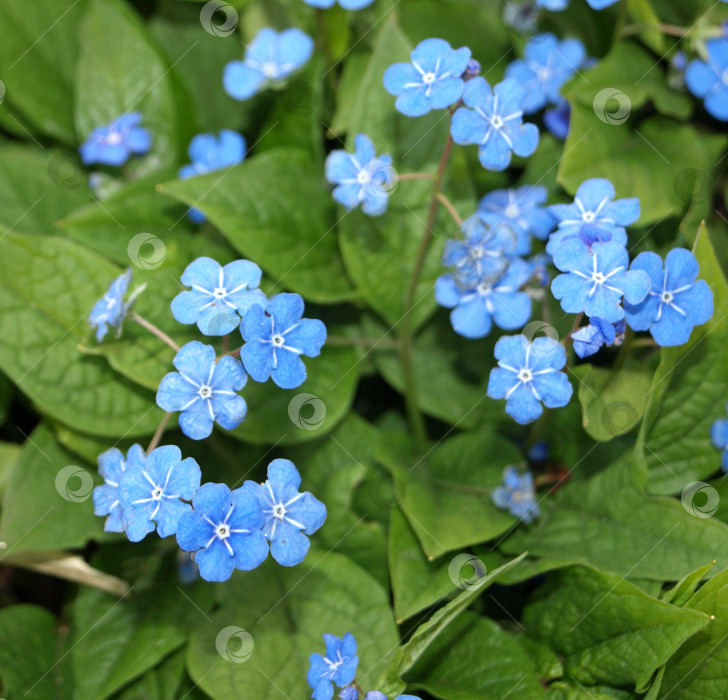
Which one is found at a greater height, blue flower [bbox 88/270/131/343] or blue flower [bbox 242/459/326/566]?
blue flower [bbox 88/270/131/343]

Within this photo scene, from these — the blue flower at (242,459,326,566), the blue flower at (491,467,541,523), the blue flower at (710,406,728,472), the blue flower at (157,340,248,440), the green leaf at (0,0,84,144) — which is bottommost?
the blue flower at (710,406,728,472)

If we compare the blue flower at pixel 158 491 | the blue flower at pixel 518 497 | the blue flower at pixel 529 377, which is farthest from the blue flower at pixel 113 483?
the blue flower at pixel 518 497

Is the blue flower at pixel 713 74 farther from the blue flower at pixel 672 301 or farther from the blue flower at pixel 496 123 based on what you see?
the blue flower at pixel 672 301

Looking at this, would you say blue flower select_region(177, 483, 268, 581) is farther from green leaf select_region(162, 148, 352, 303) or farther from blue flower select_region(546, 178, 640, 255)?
blue flower select_region(546, 178, 640, 255)

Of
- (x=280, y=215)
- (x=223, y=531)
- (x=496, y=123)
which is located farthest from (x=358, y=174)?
(x=223, y=531)

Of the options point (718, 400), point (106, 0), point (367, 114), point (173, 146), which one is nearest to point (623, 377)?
point (718, 400)

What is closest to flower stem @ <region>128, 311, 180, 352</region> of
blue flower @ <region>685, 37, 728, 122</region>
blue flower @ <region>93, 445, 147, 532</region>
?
blue flower @ <region>93, 445, 147, 532</region>

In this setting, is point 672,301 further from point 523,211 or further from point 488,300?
point 523,211
